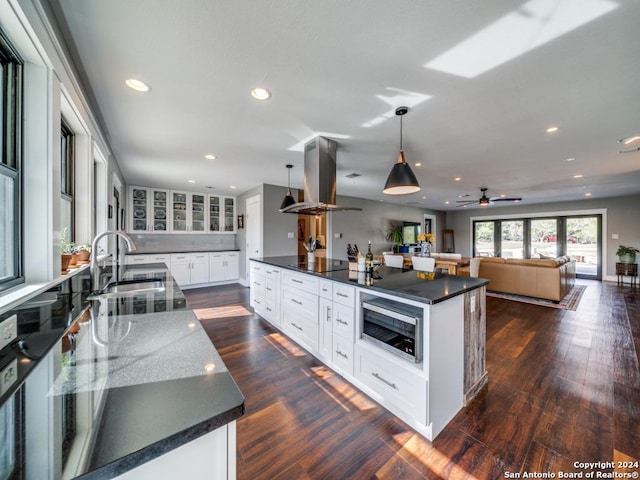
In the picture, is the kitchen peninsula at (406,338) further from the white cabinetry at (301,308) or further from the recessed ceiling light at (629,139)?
the recessed ceiling light at (629,139)

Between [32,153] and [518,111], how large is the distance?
345 centimetres

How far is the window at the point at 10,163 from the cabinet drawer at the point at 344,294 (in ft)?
6.22

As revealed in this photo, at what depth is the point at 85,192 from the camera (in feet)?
7.20

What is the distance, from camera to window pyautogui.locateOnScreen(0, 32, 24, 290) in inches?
44.0

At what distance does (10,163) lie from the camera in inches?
45.4

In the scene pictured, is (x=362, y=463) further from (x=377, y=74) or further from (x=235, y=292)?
(x=235, y=292)

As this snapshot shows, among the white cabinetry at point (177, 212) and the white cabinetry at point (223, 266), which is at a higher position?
the white cabinetry at point (177, 212)

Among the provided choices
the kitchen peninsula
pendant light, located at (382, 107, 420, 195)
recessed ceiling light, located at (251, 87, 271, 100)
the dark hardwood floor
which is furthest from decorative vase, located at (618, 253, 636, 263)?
recessed ceiling light, located at (251, 87, 271, 100)

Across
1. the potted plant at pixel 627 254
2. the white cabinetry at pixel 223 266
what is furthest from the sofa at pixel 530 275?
the white cabinetry at pixel 223 266

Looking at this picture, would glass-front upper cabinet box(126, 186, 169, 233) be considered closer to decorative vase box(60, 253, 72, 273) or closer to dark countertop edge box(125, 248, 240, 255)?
dark countertop edge box(125, 248, 240, 255)

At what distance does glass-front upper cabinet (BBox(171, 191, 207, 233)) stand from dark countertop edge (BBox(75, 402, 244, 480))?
6444mm

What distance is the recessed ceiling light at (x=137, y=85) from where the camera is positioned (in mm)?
1892

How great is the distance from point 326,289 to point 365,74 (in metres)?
1.77

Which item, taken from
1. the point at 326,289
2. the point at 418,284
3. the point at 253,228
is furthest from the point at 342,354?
the point at 253,228
